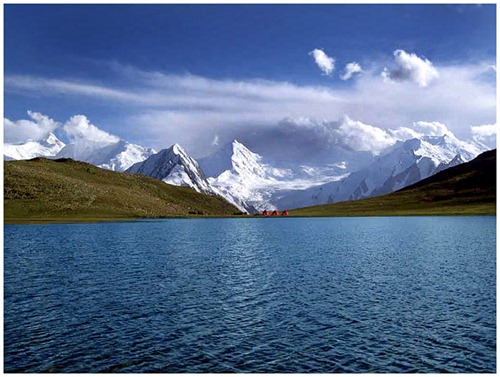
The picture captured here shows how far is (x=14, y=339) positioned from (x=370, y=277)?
39681 millimetres

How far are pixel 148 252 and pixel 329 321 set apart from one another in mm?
54698

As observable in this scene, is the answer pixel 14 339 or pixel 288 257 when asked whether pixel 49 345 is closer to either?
pixel 14 339

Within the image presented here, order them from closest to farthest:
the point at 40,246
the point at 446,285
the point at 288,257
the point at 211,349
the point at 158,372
Result: the point at 158,372 < the point at 211,349 < the point at 446,285 < the point at 288,257 < the point at 40,246

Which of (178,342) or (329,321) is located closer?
(178,342)

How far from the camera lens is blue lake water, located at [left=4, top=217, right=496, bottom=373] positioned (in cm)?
3073

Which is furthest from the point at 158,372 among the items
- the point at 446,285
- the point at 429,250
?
the point at 429,250

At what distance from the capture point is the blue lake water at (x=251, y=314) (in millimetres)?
30734

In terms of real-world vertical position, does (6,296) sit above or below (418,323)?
above

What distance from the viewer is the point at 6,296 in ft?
157

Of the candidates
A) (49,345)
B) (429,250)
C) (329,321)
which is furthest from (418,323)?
(429,250)

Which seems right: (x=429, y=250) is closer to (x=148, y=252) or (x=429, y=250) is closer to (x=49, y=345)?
(x=148, y=252)

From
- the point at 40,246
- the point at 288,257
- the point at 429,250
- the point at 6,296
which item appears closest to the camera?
the point at 6,296

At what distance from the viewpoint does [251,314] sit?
41.8 metres

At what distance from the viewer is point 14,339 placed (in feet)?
113
